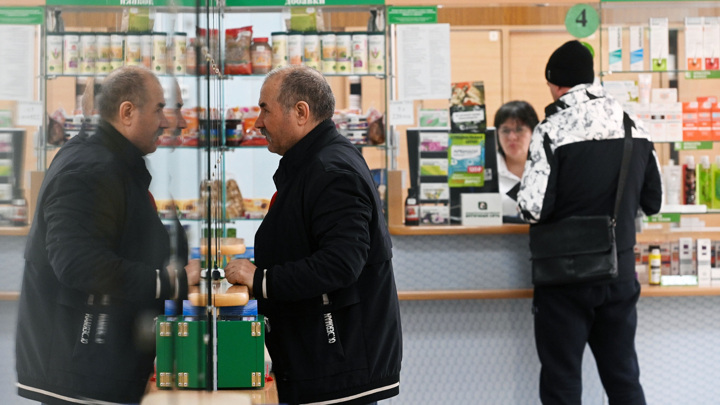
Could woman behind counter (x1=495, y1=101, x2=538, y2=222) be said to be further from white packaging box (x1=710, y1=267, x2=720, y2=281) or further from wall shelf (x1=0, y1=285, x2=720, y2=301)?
white packaging box (x1=710, y1=267, x2=720, y2=281)

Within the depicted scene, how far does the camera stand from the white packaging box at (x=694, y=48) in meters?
4.34

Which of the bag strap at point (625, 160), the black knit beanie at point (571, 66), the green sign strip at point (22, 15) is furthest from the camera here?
the black knit beanie at point (571, 66)

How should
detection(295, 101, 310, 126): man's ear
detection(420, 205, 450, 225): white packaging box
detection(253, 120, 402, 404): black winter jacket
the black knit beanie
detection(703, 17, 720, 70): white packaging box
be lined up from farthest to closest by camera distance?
detection(703, 17, 720, 70): white packaging box → detection(420, 205, 450, 225): white packaging box → the black knit beanie → detection(295, 101, 310, 126): man's ear → detection(253, 120, 402, 404): black winter jacket

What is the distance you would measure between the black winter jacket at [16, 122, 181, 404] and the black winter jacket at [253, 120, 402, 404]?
152cm

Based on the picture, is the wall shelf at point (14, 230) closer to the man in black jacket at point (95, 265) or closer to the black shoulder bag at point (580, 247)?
the man in black jacket at point (95, 265)

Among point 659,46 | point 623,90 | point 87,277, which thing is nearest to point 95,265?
point 87,277

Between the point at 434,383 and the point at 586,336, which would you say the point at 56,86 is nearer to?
the point at 586,336

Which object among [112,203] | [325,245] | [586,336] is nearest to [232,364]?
[325,245]

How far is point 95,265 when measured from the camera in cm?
45

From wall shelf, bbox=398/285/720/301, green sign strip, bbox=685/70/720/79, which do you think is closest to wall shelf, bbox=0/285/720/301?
wall shelf, bbox=398/285/720/301

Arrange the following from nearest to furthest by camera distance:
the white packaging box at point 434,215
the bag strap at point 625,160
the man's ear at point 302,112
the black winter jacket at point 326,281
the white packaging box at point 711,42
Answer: the black winter jacket at point 326,281 → the man's ear at point 302,112 → the bag strap at point 625,160 → the white packaging box at point 434,215 → the white packaging box at point 711,42

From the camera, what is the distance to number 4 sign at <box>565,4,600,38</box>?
14.3ft

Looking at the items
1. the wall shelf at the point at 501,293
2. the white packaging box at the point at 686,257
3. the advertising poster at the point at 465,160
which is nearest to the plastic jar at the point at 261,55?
the advertising poster at the point at 465,160

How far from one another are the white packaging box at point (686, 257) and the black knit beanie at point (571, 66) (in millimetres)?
1195
